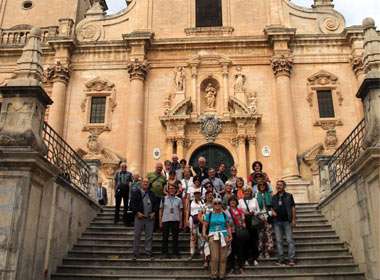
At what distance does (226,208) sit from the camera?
29.3ft

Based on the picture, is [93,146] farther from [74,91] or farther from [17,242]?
[17,242]

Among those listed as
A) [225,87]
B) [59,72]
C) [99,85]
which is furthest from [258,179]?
[59,72]

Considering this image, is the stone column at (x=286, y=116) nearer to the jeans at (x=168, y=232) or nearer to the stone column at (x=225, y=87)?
the stone column at (x=225, y=87)

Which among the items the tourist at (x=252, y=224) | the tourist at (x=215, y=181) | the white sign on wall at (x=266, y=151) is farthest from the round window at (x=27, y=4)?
the tourist at (x=252, y=224)

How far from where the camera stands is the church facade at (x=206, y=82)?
67.9 ft

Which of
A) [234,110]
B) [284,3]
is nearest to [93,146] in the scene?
[234,110]

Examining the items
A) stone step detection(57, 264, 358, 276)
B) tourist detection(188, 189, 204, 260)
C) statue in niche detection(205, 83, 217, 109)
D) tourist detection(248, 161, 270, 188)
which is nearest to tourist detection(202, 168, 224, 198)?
tourist detection(248, 161, 270, 188)

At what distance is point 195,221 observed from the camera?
933 cm

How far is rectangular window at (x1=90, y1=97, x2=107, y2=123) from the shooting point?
72.6 ft

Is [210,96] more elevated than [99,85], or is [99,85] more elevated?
[99,85]

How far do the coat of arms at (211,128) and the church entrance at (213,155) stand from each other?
0.45 m

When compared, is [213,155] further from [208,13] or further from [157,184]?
[157,184]

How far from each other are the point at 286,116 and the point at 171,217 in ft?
40.9

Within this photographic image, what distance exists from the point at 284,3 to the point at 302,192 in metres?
11.4
